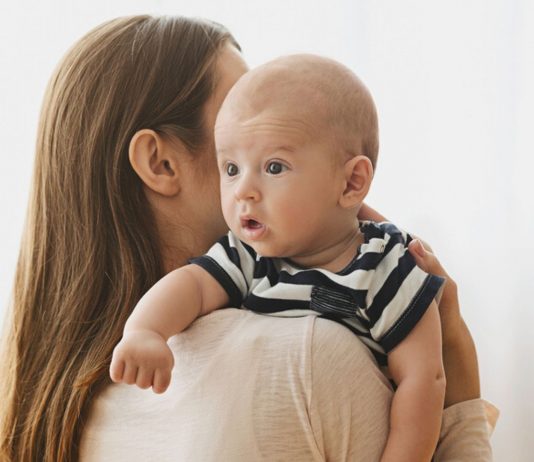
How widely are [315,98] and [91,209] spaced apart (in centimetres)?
41

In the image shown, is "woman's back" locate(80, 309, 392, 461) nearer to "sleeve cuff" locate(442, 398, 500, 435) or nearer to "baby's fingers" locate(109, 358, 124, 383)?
"baby's fingers" locate(109, 358, 124, 383)

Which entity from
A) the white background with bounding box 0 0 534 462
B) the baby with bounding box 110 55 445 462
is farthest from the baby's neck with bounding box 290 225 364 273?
the white background with bounding box 0 0 534 462

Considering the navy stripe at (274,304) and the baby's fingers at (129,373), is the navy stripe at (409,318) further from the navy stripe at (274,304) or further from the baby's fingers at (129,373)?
the baby's fingers at (129,373)

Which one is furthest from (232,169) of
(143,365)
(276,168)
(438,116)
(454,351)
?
(438,116)

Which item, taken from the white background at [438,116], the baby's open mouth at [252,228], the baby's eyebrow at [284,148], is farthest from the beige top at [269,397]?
the white background at [438,116]

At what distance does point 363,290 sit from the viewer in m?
1.06

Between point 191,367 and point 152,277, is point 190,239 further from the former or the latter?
point 191,367

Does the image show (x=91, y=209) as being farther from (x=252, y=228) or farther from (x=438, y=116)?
(x=438, y=116)

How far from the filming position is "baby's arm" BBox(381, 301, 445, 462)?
1036mm

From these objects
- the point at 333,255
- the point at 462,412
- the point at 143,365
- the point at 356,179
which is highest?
the point at 356,179

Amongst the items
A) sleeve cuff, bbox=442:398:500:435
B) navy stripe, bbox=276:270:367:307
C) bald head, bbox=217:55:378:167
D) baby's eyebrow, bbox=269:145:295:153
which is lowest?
sleeve cuff, bbox=442:398:500:435

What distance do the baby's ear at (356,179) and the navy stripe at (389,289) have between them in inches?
4.0

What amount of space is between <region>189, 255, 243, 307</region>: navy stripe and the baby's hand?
17 cm

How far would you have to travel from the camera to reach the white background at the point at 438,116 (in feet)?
7.02
